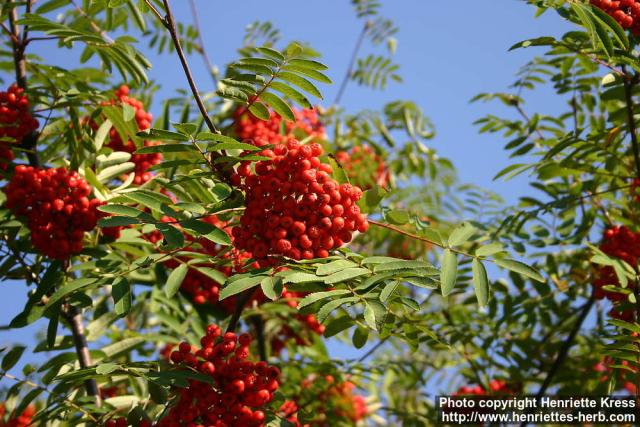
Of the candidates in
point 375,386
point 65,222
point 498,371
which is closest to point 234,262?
point 65,222

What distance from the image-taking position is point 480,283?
230cm

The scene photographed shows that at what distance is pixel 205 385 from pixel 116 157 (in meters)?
1.37

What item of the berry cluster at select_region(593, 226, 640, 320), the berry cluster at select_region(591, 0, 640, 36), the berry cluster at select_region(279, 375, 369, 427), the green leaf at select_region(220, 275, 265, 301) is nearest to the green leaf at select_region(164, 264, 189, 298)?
the green leaf at select_region(220, 275, 265, 301)

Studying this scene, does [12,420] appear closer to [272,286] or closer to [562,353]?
[272,286]

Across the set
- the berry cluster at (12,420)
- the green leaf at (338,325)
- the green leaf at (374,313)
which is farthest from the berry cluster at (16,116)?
the green leaf at (374,313)

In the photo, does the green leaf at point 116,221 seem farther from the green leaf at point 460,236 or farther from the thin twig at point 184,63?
the green leaf at point 460,236

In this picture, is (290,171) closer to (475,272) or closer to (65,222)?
(475,272)

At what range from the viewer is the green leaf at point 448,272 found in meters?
2.17

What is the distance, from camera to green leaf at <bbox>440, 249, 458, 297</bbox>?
2170 millimetres

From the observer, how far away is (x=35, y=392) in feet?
9.74

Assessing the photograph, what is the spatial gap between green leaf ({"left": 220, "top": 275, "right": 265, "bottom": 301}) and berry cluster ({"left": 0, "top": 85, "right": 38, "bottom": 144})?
64.7 inches

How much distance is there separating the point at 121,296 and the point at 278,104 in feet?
3.14

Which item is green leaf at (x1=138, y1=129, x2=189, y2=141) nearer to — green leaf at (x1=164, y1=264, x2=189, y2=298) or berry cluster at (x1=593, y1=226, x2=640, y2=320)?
green leaf at (x1=164, y1=264, x2=189, y2=298)

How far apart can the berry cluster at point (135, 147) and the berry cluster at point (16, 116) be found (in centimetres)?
44
